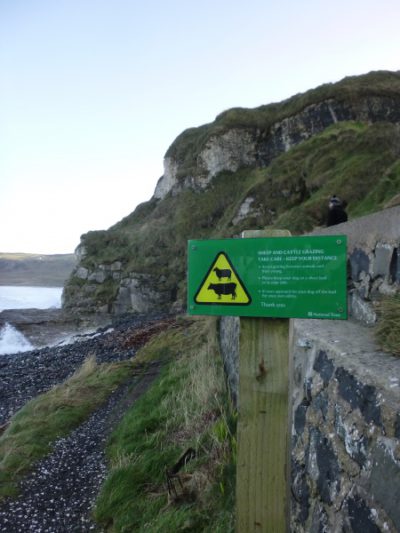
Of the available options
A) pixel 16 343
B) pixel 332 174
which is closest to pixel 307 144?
pixel 332 174

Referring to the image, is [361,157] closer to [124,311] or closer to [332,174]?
[332,174]

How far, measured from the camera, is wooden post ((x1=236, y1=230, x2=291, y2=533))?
1990mm

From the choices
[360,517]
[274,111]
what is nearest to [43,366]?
[360,517]

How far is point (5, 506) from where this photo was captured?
475 cm

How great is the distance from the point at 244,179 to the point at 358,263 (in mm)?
36365

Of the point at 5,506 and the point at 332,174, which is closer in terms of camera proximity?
the point at 5,506

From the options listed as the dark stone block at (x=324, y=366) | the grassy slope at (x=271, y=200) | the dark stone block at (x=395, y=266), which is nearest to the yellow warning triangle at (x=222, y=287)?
the dark stone block at (x=324, y=366)

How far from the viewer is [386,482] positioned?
5.82 feet

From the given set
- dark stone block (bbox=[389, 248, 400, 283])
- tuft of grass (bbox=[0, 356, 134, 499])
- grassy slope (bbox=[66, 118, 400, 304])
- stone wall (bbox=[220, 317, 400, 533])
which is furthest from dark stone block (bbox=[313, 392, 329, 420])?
grassy slope (bbox=[66, 118, 400, 304])

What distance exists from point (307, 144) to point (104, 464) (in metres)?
31.0

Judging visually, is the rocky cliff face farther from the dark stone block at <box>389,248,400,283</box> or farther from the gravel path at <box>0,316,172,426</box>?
the dark stone block at <box>389,248,400,283</box>

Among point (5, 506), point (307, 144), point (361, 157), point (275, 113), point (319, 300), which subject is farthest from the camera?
point (275, 113)

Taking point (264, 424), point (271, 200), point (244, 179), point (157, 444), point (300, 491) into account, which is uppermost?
point (244, 179)

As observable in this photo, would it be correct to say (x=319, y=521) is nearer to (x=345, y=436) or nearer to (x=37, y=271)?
(x=345, y=436)
